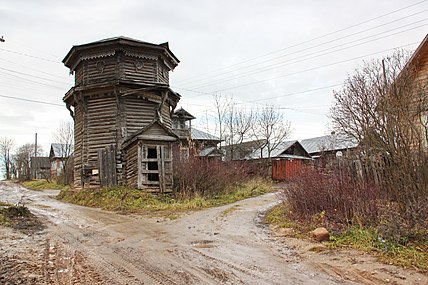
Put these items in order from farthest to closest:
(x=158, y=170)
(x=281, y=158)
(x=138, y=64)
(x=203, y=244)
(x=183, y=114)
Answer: (x=183, y=114) → (x=281, y=158) → (x=138, y=64) → (x=158, y=170) → (x=203, y=244)

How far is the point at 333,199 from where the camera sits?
372 inches

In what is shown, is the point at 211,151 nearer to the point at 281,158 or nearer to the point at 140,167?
the point at 281,158

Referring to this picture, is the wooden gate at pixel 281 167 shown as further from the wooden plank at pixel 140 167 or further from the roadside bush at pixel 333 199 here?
the roadside bush at pixel 333 199

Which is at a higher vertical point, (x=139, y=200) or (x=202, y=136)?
(x=202, y=136)

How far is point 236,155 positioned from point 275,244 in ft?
109

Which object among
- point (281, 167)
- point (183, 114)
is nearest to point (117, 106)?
point (281, 167)

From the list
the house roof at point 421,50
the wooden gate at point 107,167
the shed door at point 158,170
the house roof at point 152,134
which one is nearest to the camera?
the house roof at point 421,50

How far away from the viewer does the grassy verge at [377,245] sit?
20.2ft

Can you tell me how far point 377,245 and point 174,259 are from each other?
416 cm

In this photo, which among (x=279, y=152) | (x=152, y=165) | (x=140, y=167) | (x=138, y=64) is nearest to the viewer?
(x=140, y=167)

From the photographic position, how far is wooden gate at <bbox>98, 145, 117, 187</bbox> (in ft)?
65.8

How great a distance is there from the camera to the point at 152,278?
5707 millimetres

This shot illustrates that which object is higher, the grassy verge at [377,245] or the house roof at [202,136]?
the house roof at [202,136]

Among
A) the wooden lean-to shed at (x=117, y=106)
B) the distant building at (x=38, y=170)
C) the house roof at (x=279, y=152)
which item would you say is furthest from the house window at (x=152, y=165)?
the distant building at (x=38, y=170)
